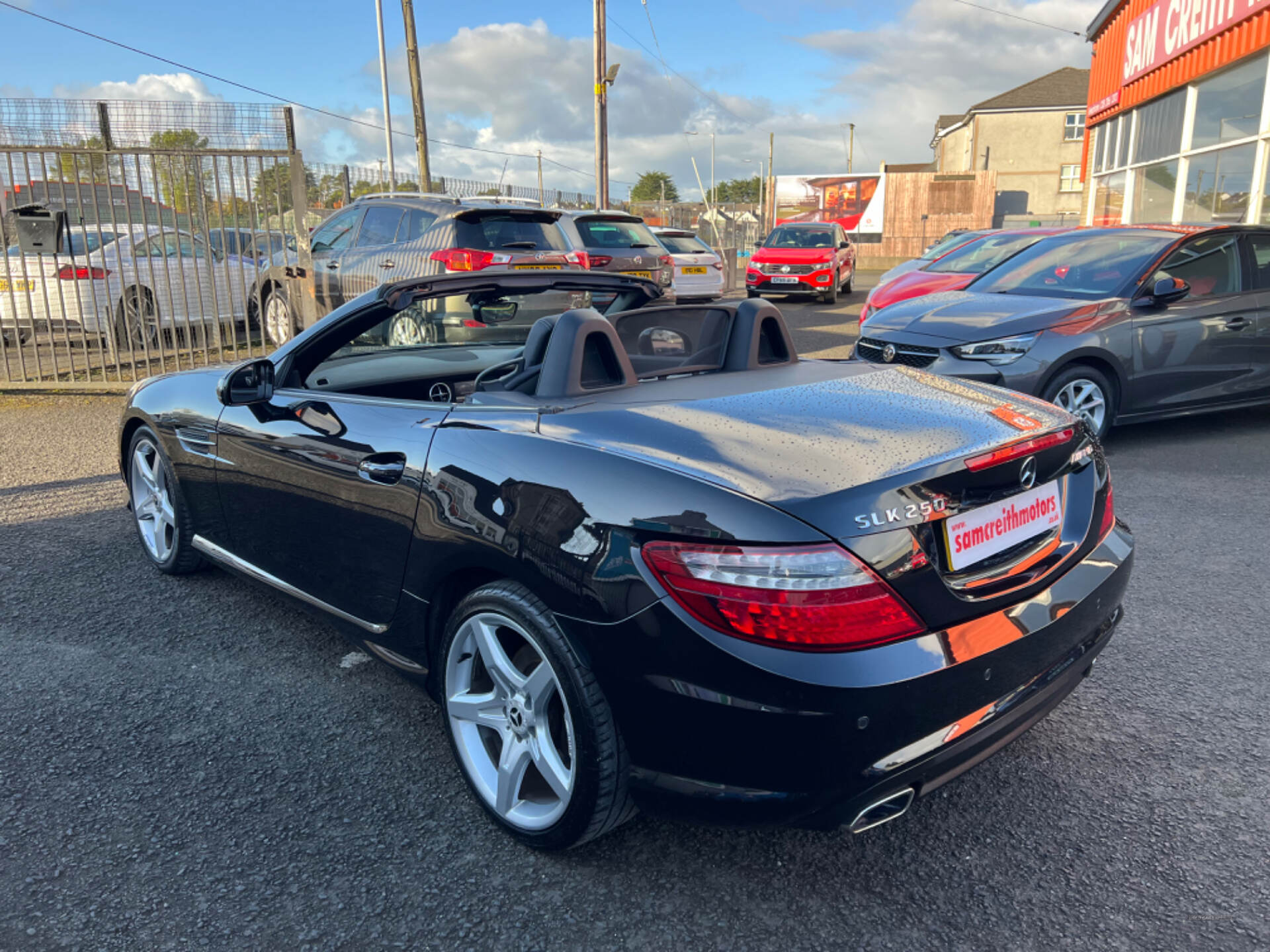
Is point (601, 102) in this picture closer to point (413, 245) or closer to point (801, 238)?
point (801, 238)

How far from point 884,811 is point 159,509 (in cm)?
358

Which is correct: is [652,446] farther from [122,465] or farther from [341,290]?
[341,290]

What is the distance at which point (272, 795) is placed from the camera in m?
2.67

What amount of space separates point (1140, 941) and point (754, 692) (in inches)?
40.4

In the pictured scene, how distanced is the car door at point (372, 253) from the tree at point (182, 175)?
1.41 metres

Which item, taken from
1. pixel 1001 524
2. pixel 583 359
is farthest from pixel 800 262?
pixel 1001 524

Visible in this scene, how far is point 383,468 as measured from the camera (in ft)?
9.00

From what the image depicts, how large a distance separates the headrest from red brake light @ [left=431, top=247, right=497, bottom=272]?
619cm

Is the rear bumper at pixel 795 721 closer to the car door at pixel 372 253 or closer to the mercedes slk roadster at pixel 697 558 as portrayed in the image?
the mercedes slk roadster at pixel 697 558

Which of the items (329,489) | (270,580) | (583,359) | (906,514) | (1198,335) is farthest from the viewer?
(1198,335)

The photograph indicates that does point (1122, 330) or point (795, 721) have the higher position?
point (1122, 330)

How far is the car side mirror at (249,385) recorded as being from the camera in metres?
3.24

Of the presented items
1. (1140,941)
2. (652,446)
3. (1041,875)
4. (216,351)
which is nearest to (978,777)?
(1041,875)

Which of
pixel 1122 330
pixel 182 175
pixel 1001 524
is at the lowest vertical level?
pixel 1001 524
